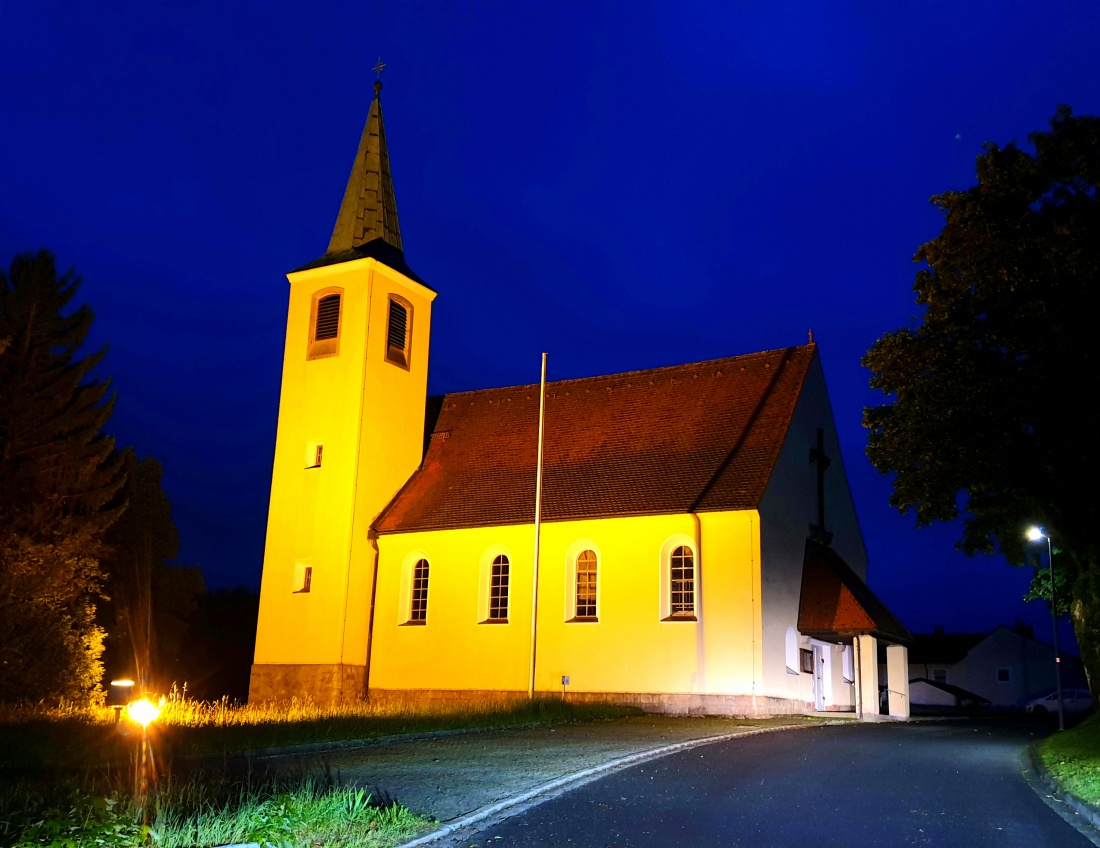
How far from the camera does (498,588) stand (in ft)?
101

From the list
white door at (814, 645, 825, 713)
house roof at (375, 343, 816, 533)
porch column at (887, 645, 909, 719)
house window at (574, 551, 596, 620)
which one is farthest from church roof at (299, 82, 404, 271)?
porch column at (887, 645, 909, 719)

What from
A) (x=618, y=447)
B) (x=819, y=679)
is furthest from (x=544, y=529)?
A: (x=819, y=679)

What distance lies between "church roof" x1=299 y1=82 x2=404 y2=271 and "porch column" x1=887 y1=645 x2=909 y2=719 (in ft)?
66.1

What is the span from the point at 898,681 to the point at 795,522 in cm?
603

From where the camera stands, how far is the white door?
96.0ft

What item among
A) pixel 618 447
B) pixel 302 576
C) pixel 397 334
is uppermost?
pixel 397 334

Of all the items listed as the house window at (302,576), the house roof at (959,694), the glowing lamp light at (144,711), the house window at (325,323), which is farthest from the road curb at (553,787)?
the house roof at (959,694)

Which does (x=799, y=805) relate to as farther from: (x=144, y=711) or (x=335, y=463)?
(x=335, y=463)

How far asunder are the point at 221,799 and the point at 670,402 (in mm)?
23188

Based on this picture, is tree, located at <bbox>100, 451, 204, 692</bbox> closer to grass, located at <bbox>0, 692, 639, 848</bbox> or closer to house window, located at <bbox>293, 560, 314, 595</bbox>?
house window, located at <bbox>293, 560, 314, 595</bbox>

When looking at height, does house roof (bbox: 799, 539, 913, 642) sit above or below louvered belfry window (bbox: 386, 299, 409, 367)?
below

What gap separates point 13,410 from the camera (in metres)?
27.5

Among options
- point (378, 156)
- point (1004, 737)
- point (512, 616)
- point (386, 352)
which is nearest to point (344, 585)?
point (512, 616)

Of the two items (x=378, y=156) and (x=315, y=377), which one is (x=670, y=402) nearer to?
(x=315, y=377)
